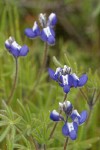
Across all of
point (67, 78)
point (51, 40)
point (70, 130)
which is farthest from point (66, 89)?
point (51, 40)

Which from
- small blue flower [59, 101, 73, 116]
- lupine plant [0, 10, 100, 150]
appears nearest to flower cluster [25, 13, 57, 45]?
lupine plant [0, 10, 100, 150]

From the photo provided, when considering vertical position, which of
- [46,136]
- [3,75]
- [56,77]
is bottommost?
[46,136]

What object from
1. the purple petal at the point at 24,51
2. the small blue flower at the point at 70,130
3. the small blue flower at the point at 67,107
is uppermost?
the purple petal at the point at 24,51

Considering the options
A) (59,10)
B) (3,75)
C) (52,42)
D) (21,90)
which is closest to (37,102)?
(21,90)

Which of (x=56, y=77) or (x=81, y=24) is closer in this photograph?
(x=56, y=77)

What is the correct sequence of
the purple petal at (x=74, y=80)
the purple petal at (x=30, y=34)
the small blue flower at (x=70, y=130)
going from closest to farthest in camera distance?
the small blue flower at (x=70, y=130) < the purple petal at (x=74, y=80) < the purple petal at (x=30, y=34)

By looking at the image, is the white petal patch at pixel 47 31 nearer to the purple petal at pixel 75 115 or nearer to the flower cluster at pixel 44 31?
the flower cluster at pixel 44 31

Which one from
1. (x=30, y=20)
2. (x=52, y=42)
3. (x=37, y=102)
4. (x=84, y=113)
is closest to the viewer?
(x=84, y=113)

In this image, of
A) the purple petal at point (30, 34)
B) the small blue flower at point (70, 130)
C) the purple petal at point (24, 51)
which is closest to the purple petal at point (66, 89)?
the small blue flower at point (70, 130)

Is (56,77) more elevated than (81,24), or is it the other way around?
(81,24)

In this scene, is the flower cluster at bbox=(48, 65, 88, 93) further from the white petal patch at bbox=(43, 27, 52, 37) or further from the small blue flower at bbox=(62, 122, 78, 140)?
the white petal patch at bbox=(43, 27, 52, 37)

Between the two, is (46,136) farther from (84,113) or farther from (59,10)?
(59,10)
